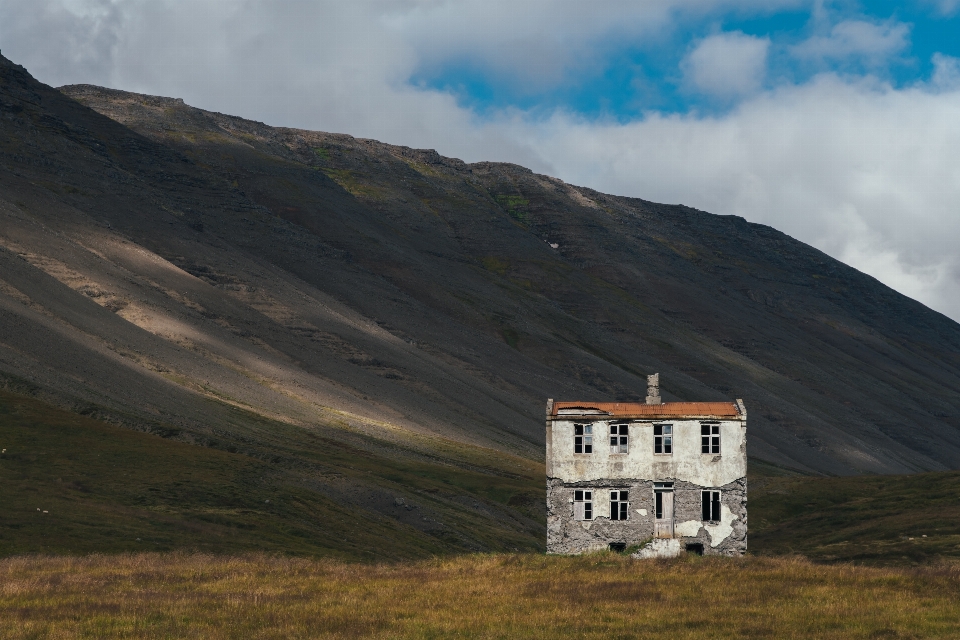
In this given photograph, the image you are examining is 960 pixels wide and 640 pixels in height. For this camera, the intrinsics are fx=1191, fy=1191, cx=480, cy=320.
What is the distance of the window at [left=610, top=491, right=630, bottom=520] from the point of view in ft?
171

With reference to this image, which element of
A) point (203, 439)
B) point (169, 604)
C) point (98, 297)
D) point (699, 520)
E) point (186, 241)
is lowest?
point (169, 604)

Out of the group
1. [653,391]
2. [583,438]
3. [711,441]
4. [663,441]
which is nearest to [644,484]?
[663,441]

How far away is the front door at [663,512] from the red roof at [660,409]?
3.13 m

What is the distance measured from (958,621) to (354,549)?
37.9 meters

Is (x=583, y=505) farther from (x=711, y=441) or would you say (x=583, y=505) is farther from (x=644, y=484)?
(x=711, y=441)

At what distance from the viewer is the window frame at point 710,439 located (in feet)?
170

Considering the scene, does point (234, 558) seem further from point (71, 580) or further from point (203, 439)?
point (203, 439)

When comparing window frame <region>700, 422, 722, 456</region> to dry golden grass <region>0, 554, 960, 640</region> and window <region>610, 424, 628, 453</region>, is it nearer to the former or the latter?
window <region>610, 424, 628, 453</region>

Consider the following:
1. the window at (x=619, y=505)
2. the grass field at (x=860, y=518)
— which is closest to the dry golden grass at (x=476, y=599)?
the window at (x=619, y=505)

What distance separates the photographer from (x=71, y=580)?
37.6 meters

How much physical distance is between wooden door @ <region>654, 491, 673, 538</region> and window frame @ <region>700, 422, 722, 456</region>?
242 cm

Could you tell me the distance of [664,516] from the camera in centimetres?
5166

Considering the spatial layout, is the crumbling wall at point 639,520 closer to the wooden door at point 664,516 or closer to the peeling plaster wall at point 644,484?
the peeling plaster wall at point 644,484

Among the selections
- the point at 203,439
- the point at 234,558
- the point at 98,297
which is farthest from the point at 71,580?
the point at 98,297
